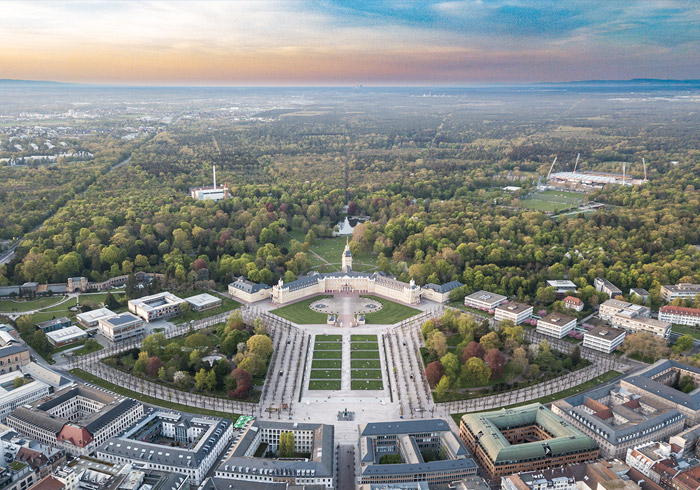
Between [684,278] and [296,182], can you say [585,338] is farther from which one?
[296,182]

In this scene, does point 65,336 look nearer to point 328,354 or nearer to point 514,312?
point 328,354

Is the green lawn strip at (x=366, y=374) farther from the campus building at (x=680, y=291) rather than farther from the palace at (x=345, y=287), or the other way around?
the campus building at (x=680, y=291)

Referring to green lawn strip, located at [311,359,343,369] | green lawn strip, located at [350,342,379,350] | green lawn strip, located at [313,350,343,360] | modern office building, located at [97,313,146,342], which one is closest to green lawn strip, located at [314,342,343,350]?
green lawn strip, located at [313,350,343,360]

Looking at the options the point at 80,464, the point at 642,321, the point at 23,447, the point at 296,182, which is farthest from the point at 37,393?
the point at 296,182

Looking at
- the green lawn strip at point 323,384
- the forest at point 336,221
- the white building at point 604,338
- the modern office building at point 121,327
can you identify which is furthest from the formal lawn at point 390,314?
the modern office building at point 121,327

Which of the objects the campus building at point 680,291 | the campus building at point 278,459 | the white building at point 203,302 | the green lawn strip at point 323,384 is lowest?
the green lawn strip at point 323,384
